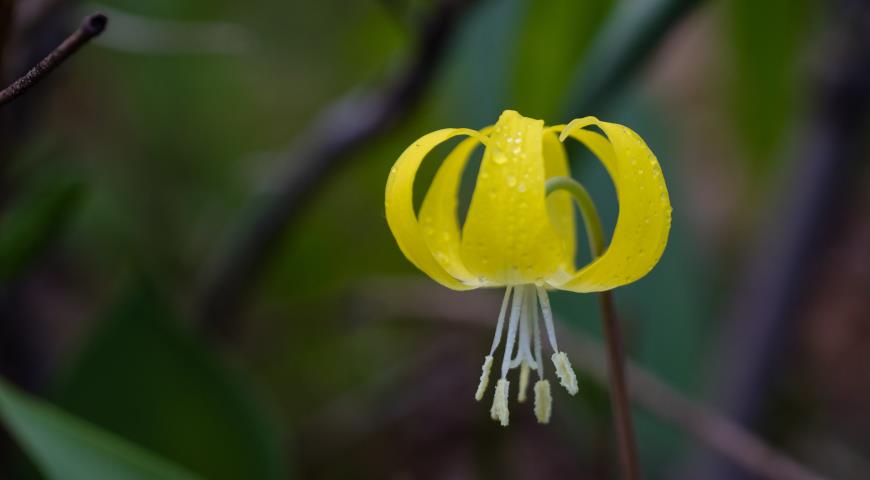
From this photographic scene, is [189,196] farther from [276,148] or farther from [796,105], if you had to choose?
[796,105]

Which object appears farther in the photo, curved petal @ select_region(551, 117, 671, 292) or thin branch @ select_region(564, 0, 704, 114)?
thin branch @ select_region(564, 0, 704, 114)

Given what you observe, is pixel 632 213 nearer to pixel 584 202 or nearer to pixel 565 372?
pixel 584 202

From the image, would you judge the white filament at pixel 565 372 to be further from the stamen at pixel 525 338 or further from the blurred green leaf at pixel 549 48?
the blurred green leaf at pixel 549 48

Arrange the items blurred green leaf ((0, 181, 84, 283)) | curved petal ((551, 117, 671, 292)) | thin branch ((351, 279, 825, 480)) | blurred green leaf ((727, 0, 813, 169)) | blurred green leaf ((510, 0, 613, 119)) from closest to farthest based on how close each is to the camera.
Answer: curved petal ((551, 117, 671, 292)), blurred green leaf ((0, 181, 84, 283)), thin branch ((351, 279, 825, 480)), blurred green leaf ((510, 0, 613, 119)), blurred green leaf ((727, 0, 813, 169))

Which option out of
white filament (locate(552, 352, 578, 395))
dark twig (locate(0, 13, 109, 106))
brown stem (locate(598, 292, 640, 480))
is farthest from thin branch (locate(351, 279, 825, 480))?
dark twig (locate(0, 13, 109, 106))

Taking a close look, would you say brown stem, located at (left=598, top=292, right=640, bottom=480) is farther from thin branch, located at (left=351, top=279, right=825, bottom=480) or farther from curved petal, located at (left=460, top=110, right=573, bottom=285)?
thin branch, located at (left=351, top=279, right=825, bottom=480)

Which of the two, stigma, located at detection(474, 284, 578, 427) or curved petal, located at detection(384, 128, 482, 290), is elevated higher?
curved petal, located at detection(384, 128, 482, 290)

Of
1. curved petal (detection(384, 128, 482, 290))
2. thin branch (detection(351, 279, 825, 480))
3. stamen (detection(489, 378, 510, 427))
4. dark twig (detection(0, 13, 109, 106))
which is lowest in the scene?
thin branch (detection(351, 279, 825, 480))
